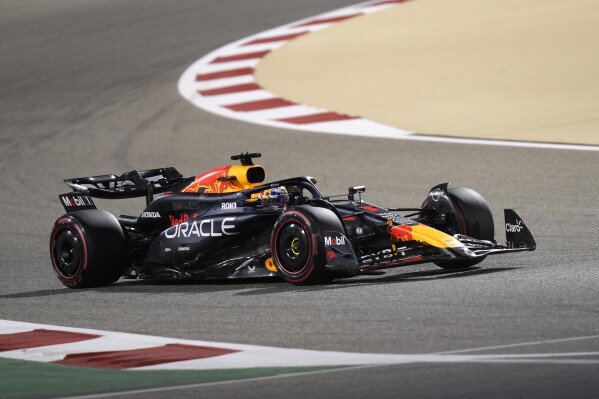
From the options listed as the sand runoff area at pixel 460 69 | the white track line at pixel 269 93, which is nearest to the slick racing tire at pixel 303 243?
the white track line at pixel 269 93

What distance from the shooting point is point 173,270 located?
1039 cm

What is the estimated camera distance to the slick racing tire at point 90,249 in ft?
33.7

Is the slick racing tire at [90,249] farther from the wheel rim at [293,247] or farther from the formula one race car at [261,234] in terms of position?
the wheel rim at [293,247]

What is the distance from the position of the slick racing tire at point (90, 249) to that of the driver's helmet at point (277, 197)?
112 cm

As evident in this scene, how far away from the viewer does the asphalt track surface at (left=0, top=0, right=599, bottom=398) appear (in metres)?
6.73

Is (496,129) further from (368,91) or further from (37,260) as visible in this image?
(37,260)

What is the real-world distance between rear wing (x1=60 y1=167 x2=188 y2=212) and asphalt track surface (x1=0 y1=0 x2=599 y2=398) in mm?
691

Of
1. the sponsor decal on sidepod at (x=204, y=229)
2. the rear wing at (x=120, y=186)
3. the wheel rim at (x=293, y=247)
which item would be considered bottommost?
the wheel rim at (x=293, y=247)

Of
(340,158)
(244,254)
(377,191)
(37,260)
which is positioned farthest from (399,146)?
(244,254)

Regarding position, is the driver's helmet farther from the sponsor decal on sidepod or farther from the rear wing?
the rear wing

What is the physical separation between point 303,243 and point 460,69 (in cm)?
1093

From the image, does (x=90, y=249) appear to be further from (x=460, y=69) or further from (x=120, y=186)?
(x=460, y=69)

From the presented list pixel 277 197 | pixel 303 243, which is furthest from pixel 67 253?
pixel 303 243

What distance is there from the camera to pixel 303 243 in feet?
30.8
